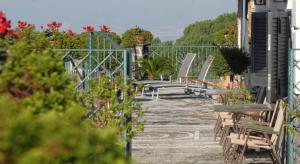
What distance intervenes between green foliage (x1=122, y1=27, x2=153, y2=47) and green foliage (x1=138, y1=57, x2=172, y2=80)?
3.10ft

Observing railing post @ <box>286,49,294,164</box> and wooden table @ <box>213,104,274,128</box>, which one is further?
wooden table @ <box>213,104,274,128</box>

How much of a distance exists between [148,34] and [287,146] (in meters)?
11.6

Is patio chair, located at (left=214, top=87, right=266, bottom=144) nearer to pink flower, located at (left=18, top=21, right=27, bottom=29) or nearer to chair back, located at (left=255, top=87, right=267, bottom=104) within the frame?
chair back, located at (left=255, top=87, right=267, bottom=104)

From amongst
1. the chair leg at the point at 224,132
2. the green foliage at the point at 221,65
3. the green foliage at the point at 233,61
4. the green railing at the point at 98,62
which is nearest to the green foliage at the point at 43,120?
the green railing at the point at 98,62

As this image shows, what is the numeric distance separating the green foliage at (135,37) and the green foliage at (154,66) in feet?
3.10

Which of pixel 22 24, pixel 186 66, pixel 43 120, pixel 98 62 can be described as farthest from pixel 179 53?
pixel 43 120

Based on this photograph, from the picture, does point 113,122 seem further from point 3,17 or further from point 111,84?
point 3,17

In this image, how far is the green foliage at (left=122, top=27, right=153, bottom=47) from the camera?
17470 mm

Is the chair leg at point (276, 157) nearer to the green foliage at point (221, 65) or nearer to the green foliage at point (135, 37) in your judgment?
the green foliage at point (221, 65)

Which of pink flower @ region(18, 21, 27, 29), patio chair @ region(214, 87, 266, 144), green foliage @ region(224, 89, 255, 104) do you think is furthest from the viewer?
pink flower @ region(18, 21, 27, 29)

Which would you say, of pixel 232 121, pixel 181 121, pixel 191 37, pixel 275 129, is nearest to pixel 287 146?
pixel 275 129

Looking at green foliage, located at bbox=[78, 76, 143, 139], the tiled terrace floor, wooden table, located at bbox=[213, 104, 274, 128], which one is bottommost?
the tiled terrace floor

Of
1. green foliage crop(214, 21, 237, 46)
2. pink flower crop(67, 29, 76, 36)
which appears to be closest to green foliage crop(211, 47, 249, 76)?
pink flower crop(67, 29, 76, 36)

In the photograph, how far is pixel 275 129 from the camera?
6695mm
